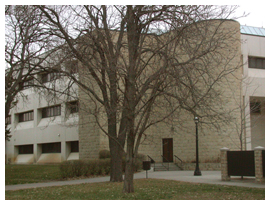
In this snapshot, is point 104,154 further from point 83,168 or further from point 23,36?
point 23,36

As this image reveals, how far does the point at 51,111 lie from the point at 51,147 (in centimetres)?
436

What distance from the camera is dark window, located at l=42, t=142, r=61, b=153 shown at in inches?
1633

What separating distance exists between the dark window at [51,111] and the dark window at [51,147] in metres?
3.50

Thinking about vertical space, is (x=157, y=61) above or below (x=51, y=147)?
above

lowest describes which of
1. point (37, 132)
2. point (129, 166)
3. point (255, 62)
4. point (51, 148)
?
point (51, 148)

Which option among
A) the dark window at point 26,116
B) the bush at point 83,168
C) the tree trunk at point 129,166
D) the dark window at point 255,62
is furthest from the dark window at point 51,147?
the tree trunk at point 129,166

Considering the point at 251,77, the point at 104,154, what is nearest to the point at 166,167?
the point at 104,154

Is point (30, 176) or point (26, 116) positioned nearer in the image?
point (30, 176)

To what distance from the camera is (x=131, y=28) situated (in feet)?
48.7

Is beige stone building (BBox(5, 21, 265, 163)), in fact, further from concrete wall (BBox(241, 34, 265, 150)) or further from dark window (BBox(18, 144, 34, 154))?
dark window (BBox(18, 144, 34, 154))

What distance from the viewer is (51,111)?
4234 cm

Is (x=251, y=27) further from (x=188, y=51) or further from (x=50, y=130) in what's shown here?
(x=188, y=51)

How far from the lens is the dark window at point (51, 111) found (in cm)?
4077

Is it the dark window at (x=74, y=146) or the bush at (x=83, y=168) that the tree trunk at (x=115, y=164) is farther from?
the dark window at (x=74, y=146)
